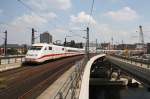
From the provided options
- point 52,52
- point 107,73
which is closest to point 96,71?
point 107,73

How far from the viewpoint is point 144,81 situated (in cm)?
3766

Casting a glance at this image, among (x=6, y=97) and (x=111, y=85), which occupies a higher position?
(x=6, y=97)

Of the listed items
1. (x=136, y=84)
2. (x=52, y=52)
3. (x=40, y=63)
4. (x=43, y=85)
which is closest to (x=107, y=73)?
(x=136, y=84)

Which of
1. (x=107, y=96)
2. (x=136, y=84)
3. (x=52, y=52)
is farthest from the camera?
(x=136, y=84)

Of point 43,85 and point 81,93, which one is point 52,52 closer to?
point 43,85

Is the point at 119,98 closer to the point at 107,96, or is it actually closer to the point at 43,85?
the point at 107,96

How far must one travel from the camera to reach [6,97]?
15586mm

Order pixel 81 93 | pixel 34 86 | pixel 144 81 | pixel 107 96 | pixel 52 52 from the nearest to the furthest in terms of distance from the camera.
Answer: pixel 81 93
pixel 34 86
pixel 144 81
pixel 52 52
pixel 107 96

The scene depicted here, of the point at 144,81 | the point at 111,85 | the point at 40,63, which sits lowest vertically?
the point at 111,85

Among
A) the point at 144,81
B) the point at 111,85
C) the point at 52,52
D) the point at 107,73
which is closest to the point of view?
the point at 144,81

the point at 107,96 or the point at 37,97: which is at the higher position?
the point at 37,97

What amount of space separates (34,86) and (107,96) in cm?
3196

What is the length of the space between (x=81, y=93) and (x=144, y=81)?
24.6 m

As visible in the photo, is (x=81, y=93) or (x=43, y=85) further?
(x=43, y=85)
